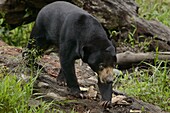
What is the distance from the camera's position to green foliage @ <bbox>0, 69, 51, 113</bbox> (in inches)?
155

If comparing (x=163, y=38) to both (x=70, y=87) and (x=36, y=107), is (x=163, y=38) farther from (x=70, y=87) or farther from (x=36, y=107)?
(x=36, y=107)

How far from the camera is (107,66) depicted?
4348 mm

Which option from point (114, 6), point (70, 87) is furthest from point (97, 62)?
point (114, 6)

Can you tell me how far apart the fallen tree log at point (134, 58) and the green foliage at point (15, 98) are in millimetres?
3096

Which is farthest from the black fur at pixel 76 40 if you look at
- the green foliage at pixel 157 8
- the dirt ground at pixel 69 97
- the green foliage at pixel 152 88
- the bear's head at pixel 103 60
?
the green foliage at pixel 157 8

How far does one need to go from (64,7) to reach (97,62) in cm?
91

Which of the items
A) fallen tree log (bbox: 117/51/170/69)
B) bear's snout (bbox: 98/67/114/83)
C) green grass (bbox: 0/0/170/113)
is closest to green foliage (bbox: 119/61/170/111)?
green grass (bbox: 0/0/170/113)

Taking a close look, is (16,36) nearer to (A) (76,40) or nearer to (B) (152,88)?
(B) (152,88)

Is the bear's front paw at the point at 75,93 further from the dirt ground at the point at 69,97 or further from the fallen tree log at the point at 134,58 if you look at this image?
the fallen tree log at the point at 134,58

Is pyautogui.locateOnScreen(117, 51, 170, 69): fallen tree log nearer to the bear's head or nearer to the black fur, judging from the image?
the black fur

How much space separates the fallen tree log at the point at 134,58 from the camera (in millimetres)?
7125

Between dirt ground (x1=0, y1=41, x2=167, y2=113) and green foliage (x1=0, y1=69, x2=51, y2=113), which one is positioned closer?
green foliage (x1=0, y1=69, x2=51, y2=113)

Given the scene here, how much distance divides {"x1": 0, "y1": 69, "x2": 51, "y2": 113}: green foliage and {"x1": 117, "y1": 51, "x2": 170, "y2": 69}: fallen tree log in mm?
3096

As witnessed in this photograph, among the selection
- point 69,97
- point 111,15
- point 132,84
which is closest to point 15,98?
point 69,97
